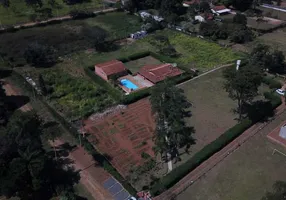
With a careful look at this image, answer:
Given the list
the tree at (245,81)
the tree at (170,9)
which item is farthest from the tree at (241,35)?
the tree at (245,81)

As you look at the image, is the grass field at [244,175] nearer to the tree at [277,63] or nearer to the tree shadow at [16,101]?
the tree at [277,63]

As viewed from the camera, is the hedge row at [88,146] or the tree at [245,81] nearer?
the hedge row at [88,146]

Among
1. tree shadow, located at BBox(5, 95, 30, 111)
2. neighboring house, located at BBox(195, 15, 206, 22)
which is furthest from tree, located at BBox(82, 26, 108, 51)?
neighboring house, located at BBox(195, 15, 206, 22)

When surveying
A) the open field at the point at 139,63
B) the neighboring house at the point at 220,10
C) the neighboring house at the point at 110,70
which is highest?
the neighboring house at the point at 220,10

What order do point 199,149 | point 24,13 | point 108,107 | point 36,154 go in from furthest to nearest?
point 24,13
point 108,107
point 199,149
point 36,154

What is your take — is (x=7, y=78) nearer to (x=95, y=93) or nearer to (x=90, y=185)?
(x=95, y=93)

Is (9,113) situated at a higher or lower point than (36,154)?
lower

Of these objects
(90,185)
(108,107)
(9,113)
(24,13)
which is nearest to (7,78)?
(9,113)
